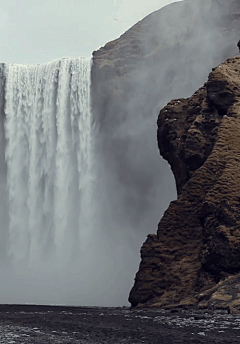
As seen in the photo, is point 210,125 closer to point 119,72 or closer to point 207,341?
point 207,341

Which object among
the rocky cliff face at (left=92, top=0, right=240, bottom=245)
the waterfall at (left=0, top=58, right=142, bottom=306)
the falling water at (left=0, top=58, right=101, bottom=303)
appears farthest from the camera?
the rocky cliff face at (left=92, top=0, right=240, bottom=245)

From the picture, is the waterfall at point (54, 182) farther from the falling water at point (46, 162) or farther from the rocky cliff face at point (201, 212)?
the rocky cliff face at point (201, 212)

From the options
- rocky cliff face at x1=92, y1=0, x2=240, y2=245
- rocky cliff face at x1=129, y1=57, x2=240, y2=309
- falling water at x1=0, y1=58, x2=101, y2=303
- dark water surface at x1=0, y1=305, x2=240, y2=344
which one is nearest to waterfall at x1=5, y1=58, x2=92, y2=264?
falling water at x1=0, y1=58, x2=101, y2=303

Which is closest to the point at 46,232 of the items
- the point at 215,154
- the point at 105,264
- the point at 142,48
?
the point at 105,264

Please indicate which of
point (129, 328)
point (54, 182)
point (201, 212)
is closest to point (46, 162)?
point (54, 182)

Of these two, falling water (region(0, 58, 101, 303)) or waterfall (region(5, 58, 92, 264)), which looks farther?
waterfall (region(5, 58, 92, 264))

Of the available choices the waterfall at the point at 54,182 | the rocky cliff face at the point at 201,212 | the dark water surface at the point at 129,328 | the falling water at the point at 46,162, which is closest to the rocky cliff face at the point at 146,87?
the waterfall at the point at 54,182

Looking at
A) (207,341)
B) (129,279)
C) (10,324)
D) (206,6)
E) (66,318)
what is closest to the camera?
(207,341)

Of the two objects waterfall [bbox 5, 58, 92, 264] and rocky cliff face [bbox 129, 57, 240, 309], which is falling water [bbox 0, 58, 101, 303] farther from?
rocky cliff face [bbox 129, 57, 240, 309]

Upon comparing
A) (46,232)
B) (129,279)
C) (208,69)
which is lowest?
(129,279)

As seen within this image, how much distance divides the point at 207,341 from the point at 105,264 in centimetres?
4531

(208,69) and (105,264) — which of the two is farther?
(208,69)

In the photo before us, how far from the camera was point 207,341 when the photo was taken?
2111 cm

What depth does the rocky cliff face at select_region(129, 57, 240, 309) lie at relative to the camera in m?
34.9
